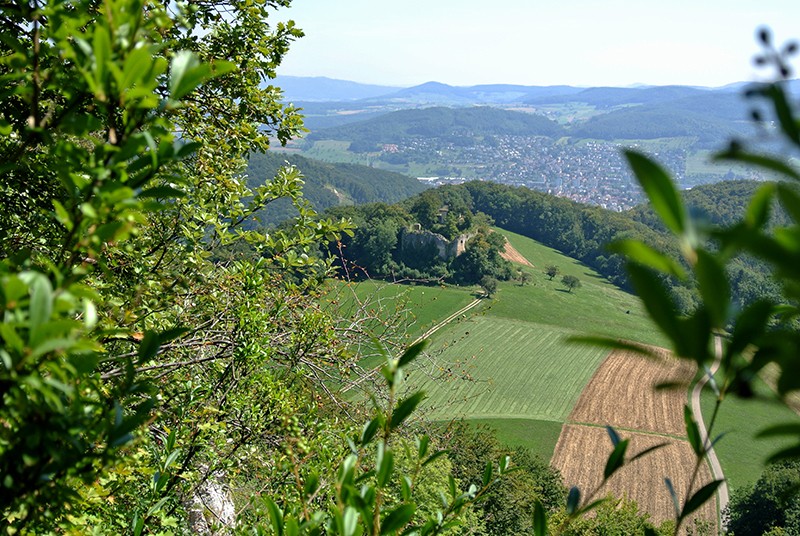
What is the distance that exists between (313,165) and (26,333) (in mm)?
166704

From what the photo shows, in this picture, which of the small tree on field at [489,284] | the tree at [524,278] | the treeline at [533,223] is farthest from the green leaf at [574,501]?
the tree at [524,278]

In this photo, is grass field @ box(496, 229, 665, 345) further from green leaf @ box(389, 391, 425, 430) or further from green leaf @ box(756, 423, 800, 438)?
green leaf @ box(756, 423, 800, 438)

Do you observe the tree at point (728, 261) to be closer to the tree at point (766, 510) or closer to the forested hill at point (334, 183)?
the tree at point (766, 510)

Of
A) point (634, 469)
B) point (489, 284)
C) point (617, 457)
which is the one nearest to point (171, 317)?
point (617, 457)

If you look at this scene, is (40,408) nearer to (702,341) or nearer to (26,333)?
(26,333)

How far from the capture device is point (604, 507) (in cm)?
3064

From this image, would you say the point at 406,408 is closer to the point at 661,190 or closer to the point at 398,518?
the point at 398,518

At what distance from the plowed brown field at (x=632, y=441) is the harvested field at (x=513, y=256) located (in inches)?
1032

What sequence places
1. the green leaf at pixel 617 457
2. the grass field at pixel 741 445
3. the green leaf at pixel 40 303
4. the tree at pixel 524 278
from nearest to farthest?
the green leaf at pixel 40 303 → the green leaf at pixel 617 457 → the grass field at pixel 741 445 → the tree at pixel 524 278

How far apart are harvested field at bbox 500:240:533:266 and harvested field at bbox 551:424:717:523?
3577 cm

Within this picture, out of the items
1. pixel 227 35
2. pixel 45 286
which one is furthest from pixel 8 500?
pixel 227 35

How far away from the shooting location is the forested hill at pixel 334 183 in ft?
455

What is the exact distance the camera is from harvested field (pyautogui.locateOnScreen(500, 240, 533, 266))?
267ft

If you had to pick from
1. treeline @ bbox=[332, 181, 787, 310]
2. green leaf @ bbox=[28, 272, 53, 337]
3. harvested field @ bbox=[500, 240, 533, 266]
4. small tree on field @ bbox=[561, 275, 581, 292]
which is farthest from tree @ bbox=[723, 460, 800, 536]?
harvested field @ bbox=[500, 240, 533, 266]
